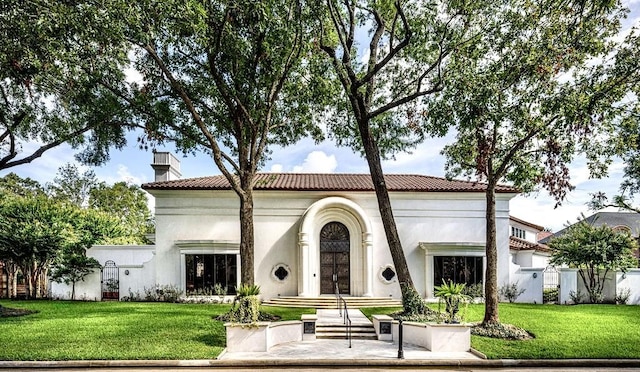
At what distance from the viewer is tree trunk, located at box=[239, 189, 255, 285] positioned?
14.6 meters

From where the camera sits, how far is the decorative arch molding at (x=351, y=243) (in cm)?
1967

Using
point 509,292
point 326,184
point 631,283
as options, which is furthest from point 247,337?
point 631,283

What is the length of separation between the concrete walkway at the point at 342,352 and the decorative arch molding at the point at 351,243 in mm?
6995

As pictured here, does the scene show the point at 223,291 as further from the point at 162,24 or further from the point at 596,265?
the point at 596,265

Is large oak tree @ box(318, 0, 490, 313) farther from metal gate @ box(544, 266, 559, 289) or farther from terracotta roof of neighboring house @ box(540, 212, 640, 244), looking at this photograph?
terracotta roof of neighboring house @ box(540, 212, 640, 244)

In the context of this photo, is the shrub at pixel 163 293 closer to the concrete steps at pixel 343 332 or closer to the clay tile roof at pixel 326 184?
the clay tile roof at pixel 326 184

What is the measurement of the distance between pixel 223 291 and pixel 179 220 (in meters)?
3.92

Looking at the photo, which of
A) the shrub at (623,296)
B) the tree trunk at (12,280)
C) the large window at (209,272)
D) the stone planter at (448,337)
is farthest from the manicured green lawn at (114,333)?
the shrub at (623,296)

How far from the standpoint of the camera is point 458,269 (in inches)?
808

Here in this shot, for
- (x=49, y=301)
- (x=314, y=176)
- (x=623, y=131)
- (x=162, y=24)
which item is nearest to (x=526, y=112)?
(x=623, y=131)

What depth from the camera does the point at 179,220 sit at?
2042cm

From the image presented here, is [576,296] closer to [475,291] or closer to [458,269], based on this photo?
[475,291]

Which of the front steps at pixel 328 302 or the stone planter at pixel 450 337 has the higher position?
the stone planter at pixel 450 337

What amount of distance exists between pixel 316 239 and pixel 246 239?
617 centimetres
